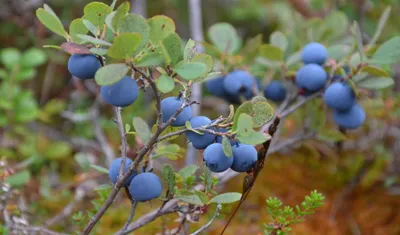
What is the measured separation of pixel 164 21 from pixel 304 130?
873 mm

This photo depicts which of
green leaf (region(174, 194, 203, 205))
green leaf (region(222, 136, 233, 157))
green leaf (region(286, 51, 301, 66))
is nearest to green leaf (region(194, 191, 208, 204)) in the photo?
green leaf (region(174, 194, 203, 205))

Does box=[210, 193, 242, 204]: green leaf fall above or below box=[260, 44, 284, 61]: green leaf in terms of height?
below

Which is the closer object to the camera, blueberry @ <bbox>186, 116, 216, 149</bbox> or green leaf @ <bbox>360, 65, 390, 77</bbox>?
blueberry @ <bbox>186, 116, 216, 149</bbox>

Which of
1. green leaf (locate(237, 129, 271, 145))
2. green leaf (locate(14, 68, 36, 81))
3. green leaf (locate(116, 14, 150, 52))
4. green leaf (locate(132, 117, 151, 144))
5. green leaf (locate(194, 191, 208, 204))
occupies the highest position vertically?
green leaf (locate(116, 14, 150, 52))

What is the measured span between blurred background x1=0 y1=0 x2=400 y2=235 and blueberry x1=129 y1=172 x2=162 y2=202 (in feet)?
1.26

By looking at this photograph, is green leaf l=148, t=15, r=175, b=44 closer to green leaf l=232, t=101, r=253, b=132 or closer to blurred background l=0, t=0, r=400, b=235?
green leaf l=232, t=101, r=253, b=132

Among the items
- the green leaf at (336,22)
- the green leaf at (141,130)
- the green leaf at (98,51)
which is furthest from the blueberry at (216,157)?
the green leaf at (336,22)

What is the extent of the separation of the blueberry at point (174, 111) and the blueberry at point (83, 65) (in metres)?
0.13

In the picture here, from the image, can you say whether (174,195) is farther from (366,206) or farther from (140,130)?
(366,206)

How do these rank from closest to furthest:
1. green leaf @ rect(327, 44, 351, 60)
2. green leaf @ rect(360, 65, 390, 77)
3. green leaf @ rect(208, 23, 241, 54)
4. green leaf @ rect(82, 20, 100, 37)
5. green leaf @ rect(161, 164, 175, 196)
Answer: green leaf @ rect(82, 20, 100, 37) → green leaf @ rect(161, 164, 175, 196) → green leaf @ rect(360, 65, 390, 77) → green leaf @ rect(327, 44, 351, 60) → green leaf @ rect(208, 23, 241, 54)

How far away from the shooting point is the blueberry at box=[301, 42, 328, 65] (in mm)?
1320

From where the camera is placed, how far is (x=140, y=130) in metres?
0.92

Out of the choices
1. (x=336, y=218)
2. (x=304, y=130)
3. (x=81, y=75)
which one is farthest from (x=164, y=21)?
(x=336, y=218)

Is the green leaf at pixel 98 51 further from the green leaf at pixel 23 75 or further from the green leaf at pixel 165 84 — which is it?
the green leaf at pixel 23 75
